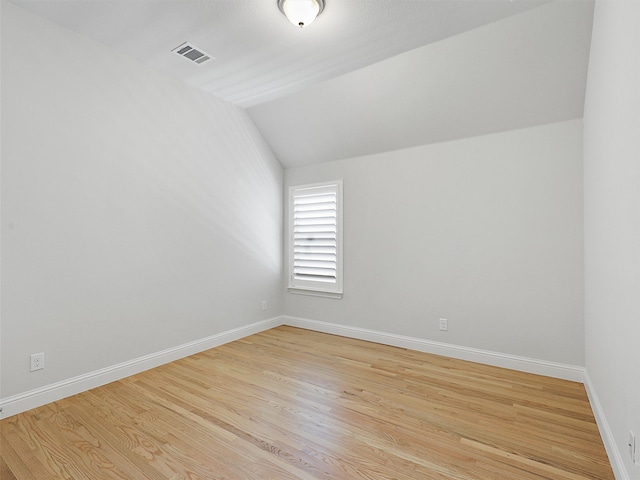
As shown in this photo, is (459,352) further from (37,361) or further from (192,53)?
(192,53)

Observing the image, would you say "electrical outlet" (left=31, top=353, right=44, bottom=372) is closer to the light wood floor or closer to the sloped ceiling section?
the light wood floor

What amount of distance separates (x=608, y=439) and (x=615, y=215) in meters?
1.26

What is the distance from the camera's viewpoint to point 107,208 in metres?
2.79

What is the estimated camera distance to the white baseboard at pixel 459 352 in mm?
2863

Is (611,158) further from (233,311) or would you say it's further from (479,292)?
(233,311)

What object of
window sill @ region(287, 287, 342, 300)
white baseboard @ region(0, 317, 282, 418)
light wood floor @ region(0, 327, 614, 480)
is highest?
window sill @ region(287, 287, 342, 300)

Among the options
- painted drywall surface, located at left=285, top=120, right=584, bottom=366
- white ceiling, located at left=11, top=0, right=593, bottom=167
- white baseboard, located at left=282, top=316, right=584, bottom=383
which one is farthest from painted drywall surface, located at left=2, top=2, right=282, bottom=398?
painted drywall surface, located at left=285, top=120, right=584, bottom=366

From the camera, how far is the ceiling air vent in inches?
A: 108

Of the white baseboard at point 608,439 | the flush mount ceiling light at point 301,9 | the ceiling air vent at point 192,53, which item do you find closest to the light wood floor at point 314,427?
the white baseboard at point 608,439

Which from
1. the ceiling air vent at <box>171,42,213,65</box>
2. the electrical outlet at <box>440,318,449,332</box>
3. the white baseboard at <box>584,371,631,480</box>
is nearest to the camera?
the white baseboard at <box>584,371,631,480</box>

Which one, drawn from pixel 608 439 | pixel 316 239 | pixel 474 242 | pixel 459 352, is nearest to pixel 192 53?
pixel 316 239

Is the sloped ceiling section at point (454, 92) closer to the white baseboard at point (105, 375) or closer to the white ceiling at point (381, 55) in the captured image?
the white ceiling at point (381, 55)

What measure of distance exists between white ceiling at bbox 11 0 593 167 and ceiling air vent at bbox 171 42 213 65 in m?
0.06

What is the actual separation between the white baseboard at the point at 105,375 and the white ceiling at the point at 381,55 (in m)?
2.75
